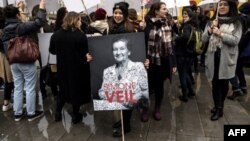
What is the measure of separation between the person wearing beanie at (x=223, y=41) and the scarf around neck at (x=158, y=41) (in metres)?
0.68

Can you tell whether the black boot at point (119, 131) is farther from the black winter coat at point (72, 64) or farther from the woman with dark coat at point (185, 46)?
the woman with dark coat at point (185, 46)

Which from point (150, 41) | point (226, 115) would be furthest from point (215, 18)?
point (226, 115)

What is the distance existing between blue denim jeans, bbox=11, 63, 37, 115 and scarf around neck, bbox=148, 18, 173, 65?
2136mm

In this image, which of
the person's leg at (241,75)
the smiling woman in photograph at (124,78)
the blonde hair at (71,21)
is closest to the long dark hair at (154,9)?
the smiling woman in photograph at (124,78)

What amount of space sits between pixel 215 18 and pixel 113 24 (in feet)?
5.61

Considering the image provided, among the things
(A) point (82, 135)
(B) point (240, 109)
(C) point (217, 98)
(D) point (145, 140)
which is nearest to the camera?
(D) point (145, 140)

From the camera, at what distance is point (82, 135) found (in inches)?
184

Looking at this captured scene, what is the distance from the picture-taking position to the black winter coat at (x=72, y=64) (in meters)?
4.71

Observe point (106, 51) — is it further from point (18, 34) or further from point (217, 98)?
point (217, 98)

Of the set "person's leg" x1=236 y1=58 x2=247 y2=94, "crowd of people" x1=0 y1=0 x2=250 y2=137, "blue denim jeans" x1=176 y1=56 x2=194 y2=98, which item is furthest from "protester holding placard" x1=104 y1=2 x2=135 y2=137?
"person's leg" x1=236 y1=58 x2=247 y2=94

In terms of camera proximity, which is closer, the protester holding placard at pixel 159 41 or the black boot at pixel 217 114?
the protester holding placard at pixel 159 41

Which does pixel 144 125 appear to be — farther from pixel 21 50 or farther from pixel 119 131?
pixel 21 50

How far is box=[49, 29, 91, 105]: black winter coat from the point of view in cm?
471

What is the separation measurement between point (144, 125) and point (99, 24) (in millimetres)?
2126
